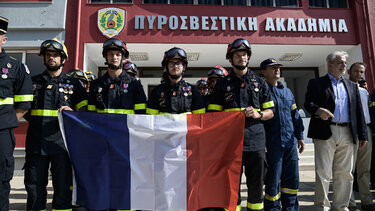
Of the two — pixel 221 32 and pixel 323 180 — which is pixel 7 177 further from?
pixel 221 32

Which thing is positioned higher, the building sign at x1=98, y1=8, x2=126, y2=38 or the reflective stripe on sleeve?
the building sign at x1=98, y1=8, x2=126, y2=38

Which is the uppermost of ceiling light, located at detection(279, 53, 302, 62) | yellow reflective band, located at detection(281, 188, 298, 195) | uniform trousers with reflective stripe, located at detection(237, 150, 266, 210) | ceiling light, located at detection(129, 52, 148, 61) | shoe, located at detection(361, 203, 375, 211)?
ceiling light, located at detection(279, 53, 302, 62)

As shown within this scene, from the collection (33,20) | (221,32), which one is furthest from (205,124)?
(33,20)

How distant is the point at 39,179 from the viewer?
309 centimetres

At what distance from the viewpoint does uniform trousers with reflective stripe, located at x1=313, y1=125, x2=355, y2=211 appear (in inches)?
147

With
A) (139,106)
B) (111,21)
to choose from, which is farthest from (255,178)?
(111,21)

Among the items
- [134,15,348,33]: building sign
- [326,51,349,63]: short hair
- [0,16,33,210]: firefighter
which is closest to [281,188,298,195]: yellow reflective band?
[326,51,349,63]: short hair

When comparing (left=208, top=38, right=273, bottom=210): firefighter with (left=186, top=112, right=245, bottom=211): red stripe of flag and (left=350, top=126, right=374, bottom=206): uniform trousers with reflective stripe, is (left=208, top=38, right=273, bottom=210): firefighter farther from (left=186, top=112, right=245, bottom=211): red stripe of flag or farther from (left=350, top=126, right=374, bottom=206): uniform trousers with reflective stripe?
(left=350, top=126, right=374, bottom=206): uniform trousers with reflective stripe

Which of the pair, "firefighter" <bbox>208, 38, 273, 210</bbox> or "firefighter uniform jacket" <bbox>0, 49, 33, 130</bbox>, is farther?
"firefighter" <bbox>208, 38, 273, 210</bbox>

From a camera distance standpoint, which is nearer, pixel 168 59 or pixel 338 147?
pixel 168 59

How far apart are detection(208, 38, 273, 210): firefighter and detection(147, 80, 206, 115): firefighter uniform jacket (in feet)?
0.75

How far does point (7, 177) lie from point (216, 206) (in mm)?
2323

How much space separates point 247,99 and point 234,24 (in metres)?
7.68

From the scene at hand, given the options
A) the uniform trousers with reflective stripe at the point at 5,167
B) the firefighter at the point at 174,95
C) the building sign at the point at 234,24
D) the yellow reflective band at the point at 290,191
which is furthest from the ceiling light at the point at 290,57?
the uniform trousers with reflective stripe at the point at 5,167
